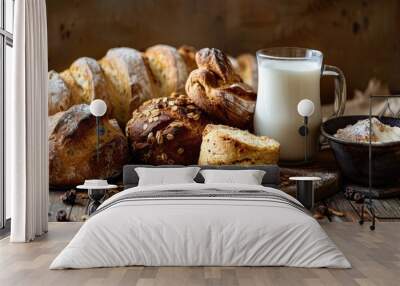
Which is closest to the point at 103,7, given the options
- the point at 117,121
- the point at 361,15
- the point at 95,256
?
the point at 117,121

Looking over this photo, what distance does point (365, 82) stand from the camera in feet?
20.5

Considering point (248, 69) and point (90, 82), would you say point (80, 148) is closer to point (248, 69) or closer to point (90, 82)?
point (90, 82)

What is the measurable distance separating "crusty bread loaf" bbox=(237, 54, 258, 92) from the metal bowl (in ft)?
2.72

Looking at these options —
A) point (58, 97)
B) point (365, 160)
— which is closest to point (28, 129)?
point (58, 97)

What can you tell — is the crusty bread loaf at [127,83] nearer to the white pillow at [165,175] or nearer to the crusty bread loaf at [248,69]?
the white pillow at [165,175]

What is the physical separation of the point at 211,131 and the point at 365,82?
1762 millimetres

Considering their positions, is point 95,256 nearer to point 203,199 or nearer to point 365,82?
point 203,199

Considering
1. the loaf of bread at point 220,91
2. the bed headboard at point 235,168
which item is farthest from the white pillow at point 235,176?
the loaf of bread at point 220,91

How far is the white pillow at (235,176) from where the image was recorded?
5.42 meters

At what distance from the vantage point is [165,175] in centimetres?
555

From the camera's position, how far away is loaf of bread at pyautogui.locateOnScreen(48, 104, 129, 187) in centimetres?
562

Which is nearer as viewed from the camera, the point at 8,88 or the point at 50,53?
the point at 8,88

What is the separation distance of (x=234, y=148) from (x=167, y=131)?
0.64m

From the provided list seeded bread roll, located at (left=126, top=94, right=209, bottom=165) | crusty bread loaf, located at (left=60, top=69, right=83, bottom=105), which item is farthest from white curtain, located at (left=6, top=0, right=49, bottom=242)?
seeded bread roll, located at (left=126, top=94, right=209, bottom=165)
